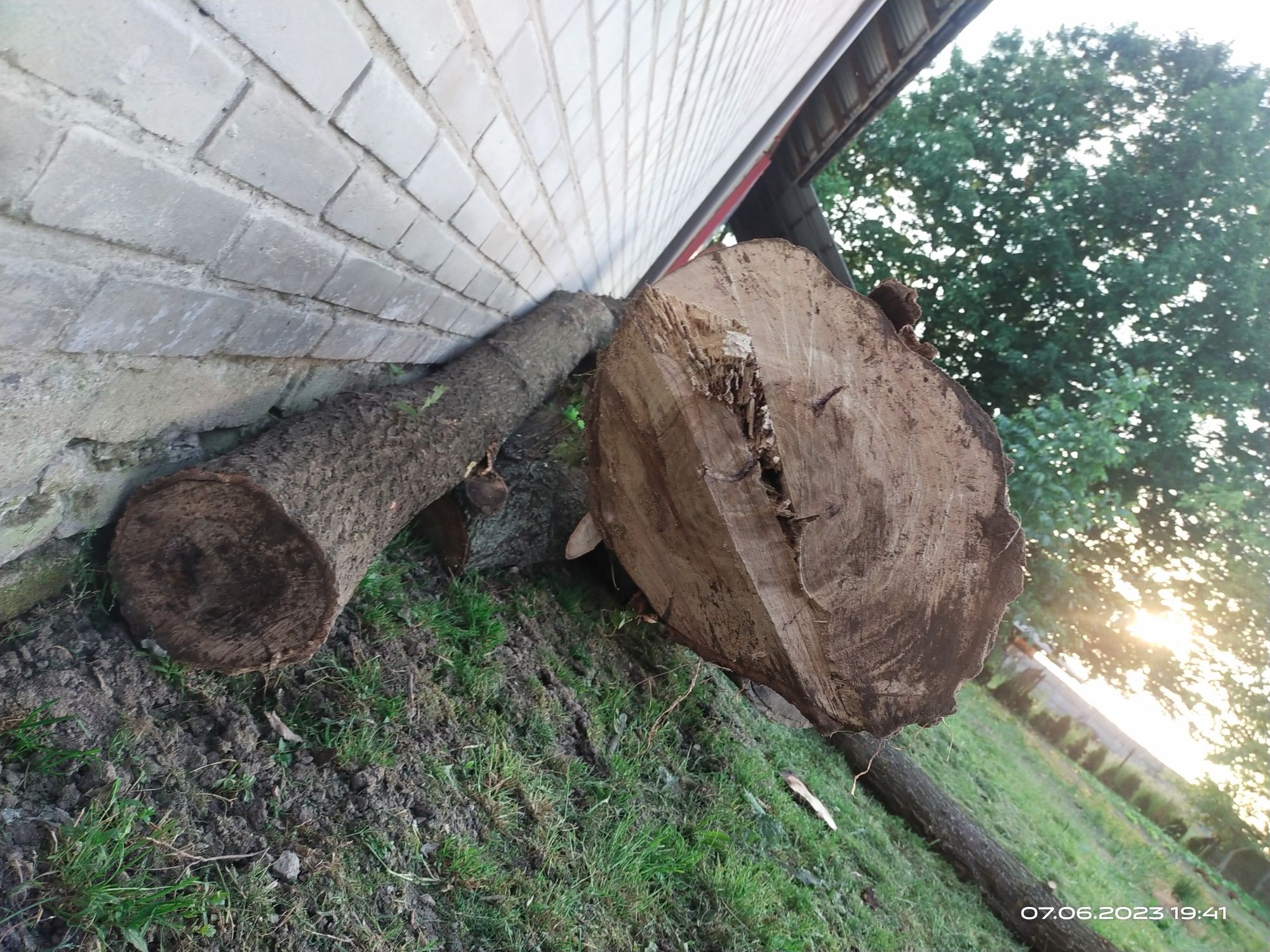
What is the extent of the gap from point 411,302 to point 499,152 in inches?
18.1

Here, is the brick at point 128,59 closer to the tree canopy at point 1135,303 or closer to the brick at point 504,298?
the brick at point 504,298

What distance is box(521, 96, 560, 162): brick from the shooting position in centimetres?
184

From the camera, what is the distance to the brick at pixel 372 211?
1.36 meters

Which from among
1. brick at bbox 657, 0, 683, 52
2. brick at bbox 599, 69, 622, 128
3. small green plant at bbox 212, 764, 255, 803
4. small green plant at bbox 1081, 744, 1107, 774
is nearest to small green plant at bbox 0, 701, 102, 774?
small green plant at bbox 212, 764, 255, 803

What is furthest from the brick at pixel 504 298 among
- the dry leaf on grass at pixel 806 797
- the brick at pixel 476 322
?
the dry leaf on grass at pixel 806 797

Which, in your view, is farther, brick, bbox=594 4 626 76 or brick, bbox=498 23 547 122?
brick, bbox=594 4 626 76

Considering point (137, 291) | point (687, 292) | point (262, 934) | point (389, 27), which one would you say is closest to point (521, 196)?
point (687, 292)

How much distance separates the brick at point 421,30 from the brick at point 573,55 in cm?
42

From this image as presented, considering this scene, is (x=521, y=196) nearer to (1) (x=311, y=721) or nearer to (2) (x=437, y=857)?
(1) (x=311, y=721)

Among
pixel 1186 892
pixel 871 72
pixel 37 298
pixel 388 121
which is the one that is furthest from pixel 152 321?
pixel 1186 892

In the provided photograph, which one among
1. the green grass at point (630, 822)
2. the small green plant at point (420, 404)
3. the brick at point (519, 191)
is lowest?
the green grass at point (630, 822)

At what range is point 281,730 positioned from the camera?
155cm

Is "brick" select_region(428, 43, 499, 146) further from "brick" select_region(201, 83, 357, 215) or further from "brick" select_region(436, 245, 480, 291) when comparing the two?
"brick" select_region(436, 245, 480, 291)

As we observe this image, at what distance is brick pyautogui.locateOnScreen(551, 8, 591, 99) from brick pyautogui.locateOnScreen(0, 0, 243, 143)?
90 cm
